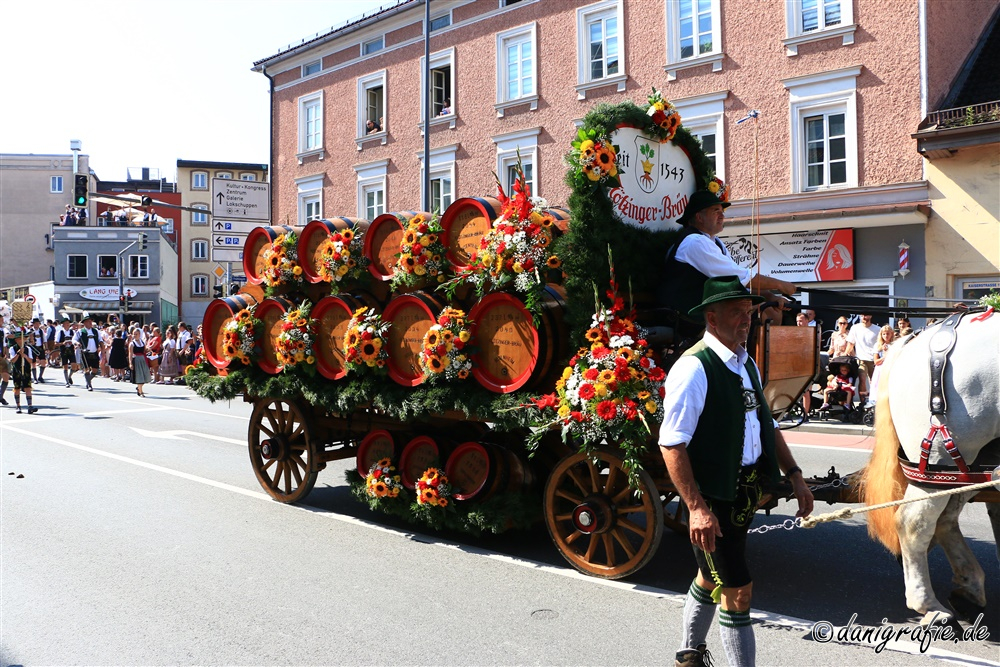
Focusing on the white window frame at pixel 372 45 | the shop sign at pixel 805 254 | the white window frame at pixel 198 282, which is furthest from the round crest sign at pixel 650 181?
the white window frame at pixel 198 282

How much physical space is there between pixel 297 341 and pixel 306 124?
22.5 metres

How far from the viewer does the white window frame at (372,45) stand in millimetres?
25094

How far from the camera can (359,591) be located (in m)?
4.98

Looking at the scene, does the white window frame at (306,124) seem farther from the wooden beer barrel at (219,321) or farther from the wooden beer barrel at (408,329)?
the wooden beer barrel at (408,329)

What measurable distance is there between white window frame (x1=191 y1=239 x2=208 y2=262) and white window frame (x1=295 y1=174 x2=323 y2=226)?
40544 millimetres

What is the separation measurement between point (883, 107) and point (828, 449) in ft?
29.7

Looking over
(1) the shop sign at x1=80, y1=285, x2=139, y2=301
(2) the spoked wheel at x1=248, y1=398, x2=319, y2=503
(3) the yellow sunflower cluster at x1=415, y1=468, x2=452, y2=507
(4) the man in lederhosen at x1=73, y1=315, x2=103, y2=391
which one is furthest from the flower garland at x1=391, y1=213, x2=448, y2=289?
(1) the shop sign at x1=80, y1=285, x2=139, y2=301

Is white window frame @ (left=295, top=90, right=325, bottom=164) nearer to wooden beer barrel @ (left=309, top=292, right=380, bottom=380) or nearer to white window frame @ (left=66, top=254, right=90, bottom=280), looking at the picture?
wooden beer barrel @ (left=309, top=292, right=380, bottom=380)

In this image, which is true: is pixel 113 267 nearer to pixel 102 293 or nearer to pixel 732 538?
pixel 102 293

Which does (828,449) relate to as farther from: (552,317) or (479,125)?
(479,125)

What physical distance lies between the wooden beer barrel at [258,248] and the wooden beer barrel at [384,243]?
112 centimetres

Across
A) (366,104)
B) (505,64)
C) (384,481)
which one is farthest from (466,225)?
(366,104)

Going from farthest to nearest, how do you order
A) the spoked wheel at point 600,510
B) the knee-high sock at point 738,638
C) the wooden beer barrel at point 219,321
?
1. the wooden beer barrel at point 219,321
2. the spoked wheel at point 600,510
3. the knee-high sock at point 738,638

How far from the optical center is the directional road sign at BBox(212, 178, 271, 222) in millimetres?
18625
